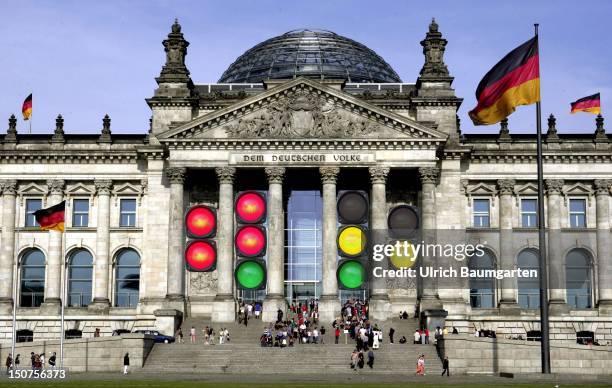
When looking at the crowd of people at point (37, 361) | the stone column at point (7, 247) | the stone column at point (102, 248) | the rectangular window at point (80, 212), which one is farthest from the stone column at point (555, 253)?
the stone column at point (7, 247)

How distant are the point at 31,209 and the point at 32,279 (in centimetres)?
617

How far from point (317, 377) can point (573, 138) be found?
1612 inches

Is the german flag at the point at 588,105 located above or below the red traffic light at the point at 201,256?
above

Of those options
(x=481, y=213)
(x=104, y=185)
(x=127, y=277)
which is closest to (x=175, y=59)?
(x=104, y=185)

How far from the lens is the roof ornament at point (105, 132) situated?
94.8 m

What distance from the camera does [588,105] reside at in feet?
298

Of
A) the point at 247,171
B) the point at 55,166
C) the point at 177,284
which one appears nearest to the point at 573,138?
the point at 247,171

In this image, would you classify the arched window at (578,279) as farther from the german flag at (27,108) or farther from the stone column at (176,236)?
the german flag at (27,108)

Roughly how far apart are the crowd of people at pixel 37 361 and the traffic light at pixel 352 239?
86.9 feet

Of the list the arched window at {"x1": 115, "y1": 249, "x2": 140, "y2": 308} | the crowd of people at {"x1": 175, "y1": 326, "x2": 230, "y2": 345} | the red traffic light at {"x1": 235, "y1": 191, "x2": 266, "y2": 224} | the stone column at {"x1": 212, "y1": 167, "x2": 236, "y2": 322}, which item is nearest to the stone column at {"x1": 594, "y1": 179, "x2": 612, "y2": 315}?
the red traffic light at {"x1": 235, "y1": 191, "x2": 266, "y2": 224}

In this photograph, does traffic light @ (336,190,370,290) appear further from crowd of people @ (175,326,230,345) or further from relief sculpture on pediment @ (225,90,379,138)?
crowd of people @ (175,326,230,345)

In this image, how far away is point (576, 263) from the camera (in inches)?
3725

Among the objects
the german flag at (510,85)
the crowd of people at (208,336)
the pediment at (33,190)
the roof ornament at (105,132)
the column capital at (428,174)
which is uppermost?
the roof ornament at (105,132)

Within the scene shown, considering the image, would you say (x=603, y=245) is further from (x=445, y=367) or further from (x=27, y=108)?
(x=27, y=108)
